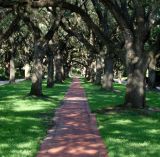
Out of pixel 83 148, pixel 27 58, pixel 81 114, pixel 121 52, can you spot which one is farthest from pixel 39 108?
pixel 27 58

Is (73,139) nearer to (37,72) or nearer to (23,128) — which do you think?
(23,128)

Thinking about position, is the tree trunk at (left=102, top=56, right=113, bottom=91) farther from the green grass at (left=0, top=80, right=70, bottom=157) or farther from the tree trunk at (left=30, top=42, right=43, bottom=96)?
the green grass at (left=0, top=80, right=70, bottom=157)

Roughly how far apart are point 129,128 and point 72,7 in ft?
21.8

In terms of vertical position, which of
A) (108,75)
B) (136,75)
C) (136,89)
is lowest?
(136,89)

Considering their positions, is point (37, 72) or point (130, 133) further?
point (37, 72)

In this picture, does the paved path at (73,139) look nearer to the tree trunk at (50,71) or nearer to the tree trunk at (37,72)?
the tree trunk at (37,72)

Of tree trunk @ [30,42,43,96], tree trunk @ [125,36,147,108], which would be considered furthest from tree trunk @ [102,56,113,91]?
tree trunk @ [125,36,147,108]

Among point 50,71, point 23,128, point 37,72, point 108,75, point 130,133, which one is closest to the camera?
point 130,133

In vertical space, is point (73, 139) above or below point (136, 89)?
below

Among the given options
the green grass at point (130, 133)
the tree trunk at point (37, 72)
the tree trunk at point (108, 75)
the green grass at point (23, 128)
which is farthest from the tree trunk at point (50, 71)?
the green grass at point (130, 133)

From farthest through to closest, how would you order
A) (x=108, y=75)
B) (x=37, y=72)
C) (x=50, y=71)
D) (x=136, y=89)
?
(x=50, y=71) → (x=108, y=75) → (x=37, y=72) → (x=136, y=89)

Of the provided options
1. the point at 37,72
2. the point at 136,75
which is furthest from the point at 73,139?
the point at 37,72

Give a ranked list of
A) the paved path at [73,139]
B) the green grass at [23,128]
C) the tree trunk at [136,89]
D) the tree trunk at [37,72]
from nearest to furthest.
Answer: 1. the paved path at [73,139]
2. the green grass at [23,128]
3. the tree trunk at [136,89]
4. the tree trunk at [37,72]

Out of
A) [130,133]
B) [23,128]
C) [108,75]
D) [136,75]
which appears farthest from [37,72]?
[130,133]
